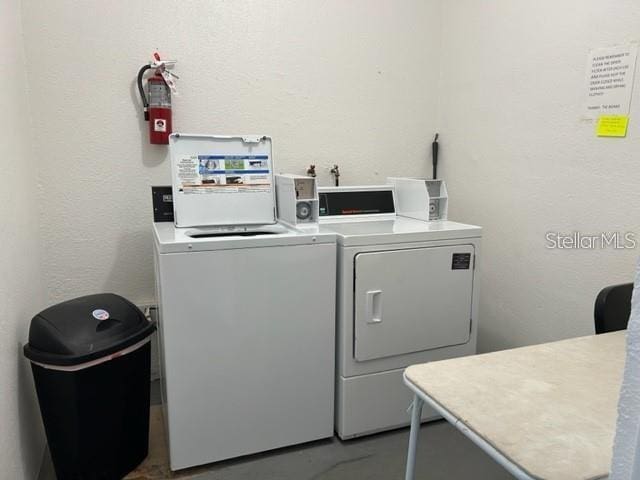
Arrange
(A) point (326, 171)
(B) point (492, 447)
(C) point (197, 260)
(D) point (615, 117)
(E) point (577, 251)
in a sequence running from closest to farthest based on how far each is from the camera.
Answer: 1. (B) point (492, 447)
2. (C) point (197, 260)
3. (D) point (615, 117)
4. (E) point (577, 251)
5. (A) point (326, 171)

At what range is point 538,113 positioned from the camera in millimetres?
2215

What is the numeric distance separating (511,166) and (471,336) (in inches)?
35.5

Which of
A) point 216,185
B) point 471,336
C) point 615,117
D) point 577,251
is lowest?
point 471,336

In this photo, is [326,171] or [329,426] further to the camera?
[326,171]

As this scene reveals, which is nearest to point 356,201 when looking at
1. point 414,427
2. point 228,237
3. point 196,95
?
point 228,237

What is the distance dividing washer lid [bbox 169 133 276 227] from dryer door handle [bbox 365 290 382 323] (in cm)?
65

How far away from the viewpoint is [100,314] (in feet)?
5.72

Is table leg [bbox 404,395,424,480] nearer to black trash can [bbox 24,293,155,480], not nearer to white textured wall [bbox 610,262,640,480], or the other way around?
white textured wall [bbox 610,262,640,480]

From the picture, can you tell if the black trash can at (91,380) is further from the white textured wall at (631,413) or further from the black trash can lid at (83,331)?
the white textured wall at (631,413)

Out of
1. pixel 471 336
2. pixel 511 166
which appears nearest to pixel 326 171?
pixel 511 166

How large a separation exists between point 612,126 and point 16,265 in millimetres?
2384

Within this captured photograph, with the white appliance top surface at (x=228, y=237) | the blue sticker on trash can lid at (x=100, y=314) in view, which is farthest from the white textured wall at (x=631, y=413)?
the blue sticker on trash can lid at (x=100, y=314)

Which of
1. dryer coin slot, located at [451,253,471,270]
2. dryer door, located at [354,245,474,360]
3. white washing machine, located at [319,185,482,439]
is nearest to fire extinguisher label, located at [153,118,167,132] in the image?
white washing machine, located at [319,185,482,439]

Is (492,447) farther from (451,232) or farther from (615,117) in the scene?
(615,117)
